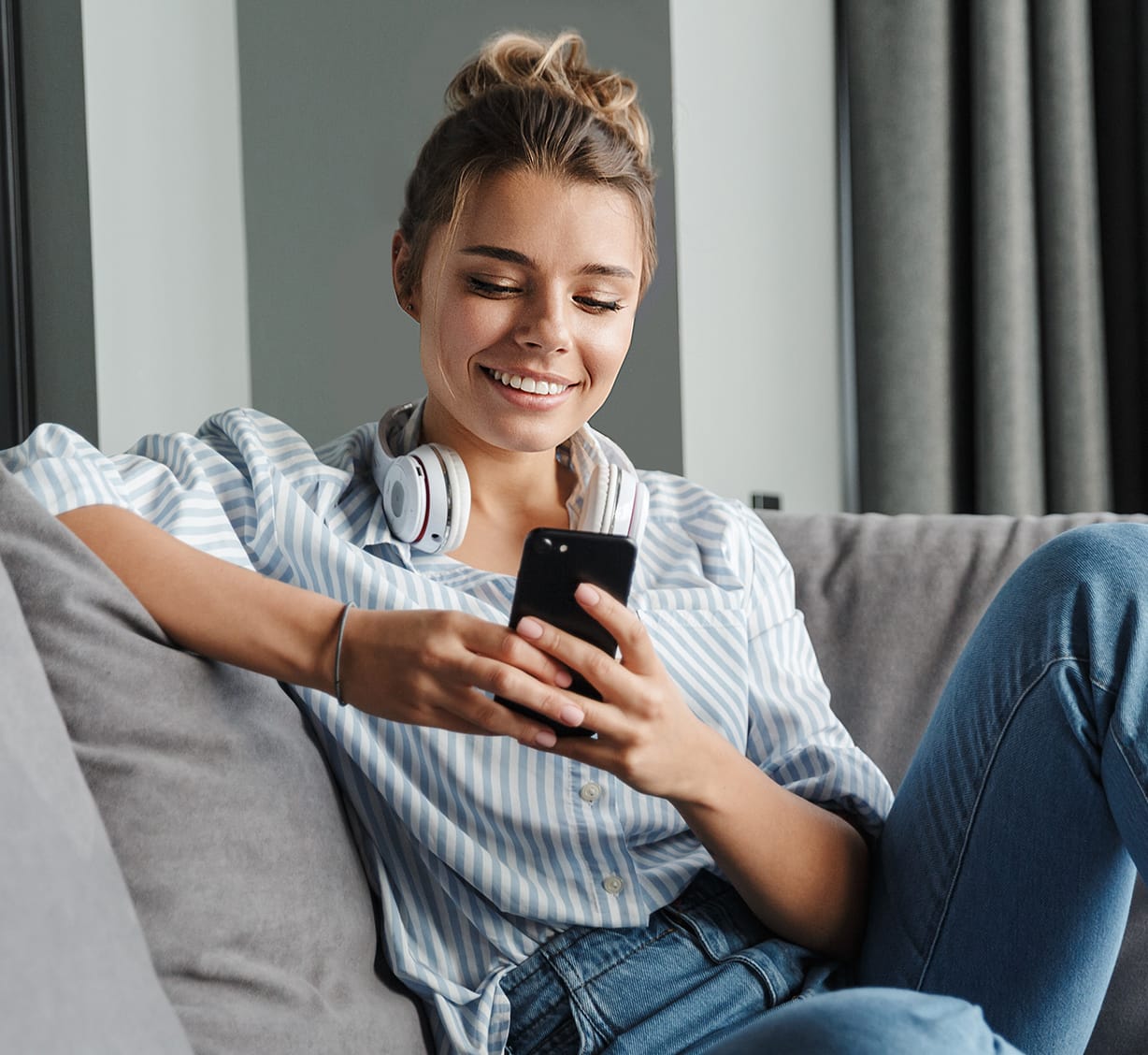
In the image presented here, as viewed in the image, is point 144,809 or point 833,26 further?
point 833,26

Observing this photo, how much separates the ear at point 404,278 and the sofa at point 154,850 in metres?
0.49

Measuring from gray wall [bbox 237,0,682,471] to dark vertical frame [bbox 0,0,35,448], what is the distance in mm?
455

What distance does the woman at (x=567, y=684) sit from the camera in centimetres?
87

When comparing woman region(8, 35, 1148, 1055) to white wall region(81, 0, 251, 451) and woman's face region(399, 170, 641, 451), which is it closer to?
woman's face region(399, 170, 641, 451)

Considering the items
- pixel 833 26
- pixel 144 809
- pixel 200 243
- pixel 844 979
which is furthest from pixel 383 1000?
pixel 833 26

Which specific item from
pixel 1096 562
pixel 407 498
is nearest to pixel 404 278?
pixel 407 498

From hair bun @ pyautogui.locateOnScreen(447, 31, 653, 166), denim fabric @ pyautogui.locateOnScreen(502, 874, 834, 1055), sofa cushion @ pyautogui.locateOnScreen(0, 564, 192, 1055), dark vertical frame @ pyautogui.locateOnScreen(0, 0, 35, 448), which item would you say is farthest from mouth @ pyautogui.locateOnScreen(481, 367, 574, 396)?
dark vertical frame @ pyautogui.locateOnScreen(0, 0, 35, 448)

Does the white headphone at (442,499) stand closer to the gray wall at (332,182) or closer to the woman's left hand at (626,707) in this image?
the woman's left hand at (626,707)

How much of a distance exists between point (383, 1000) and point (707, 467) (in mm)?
1306

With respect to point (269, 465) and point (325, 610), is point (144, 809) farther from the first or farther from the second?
point (269, 465)

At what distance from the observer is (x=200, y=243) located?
2.15 m

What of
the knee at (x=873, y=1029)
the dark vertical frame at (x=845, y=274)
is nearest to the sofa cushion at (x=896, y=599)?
the knee at (x=873, y=1029)

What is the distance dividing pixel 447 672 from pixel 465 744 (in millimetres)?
206

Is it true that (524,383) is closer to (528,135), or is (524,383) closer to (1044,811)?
(528,135)
